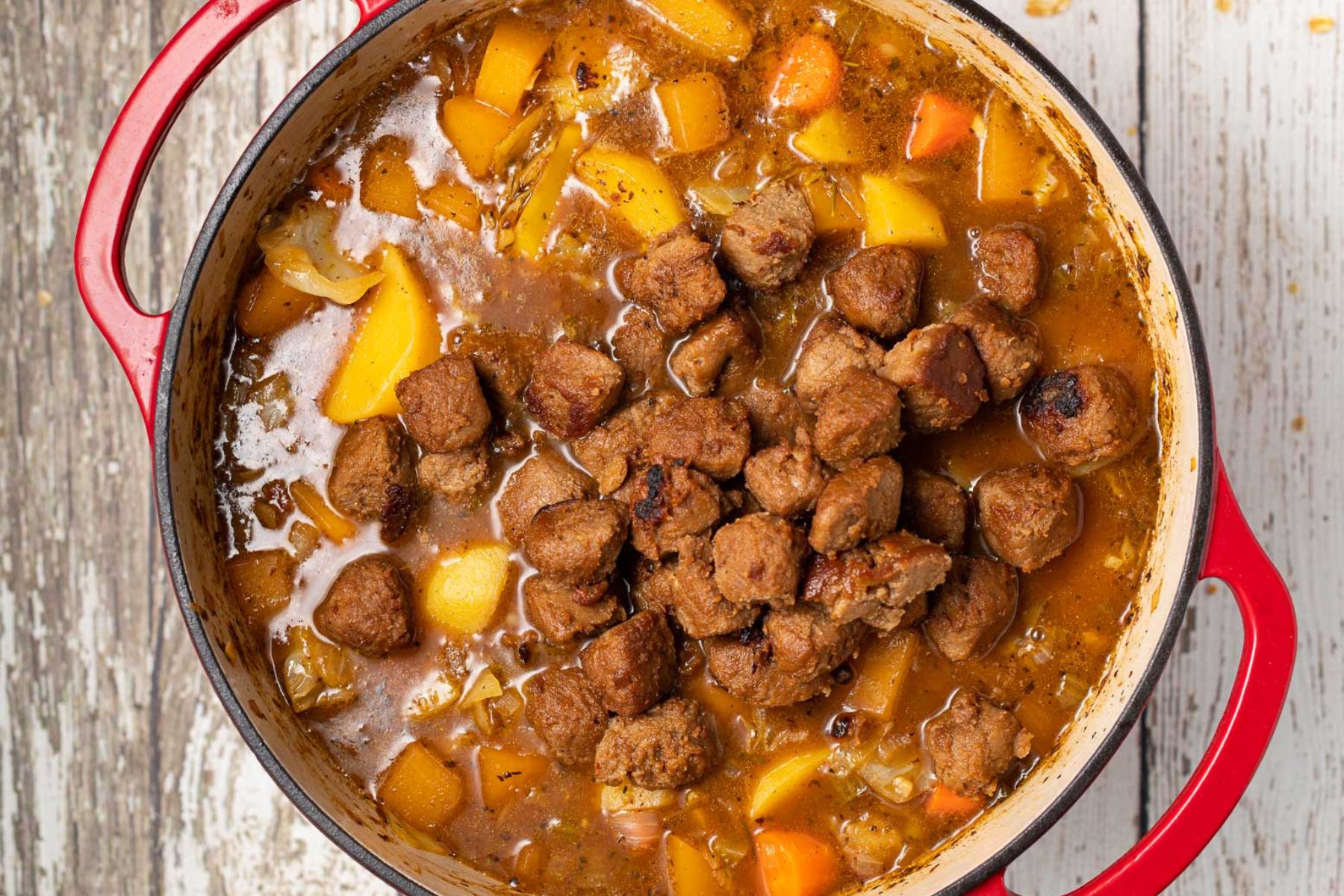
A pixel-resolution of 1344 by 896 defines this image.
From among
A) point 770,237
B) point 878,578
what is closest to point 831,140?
point 770,237

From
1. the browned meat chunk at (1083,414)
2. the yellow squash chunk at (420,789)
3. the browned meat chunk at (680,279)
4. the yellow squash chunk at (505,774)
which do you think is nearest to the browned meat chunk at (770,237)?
the browned meat chunk at (680,279)

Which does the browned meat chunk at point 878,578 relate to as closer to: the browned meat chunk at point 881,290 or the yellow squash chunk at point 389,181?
the browned meat chunk at point 881,290

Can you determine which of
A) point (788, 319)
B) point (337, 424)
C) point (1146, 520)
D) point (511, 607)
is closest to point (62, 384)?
point (337, 424)

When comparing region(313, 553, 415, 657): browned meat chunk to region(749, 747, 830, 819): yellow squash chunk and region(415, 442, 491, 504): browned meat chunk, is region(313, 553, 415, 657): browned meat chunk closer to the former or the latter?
region(415, 442, 491, 504): browned meat chunk

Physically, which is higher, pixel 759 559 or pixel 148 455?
pixel 148 455

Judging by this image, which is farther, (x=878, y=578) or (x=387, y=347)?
(x=387, y=347)

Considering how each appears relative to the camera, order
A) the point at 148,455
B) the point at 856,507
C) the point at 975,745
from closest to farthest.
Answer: the point at 856,507 → the point at 975,745 → the point at 148,455

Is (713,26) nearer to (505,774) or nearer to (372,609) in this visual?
(372,609)
